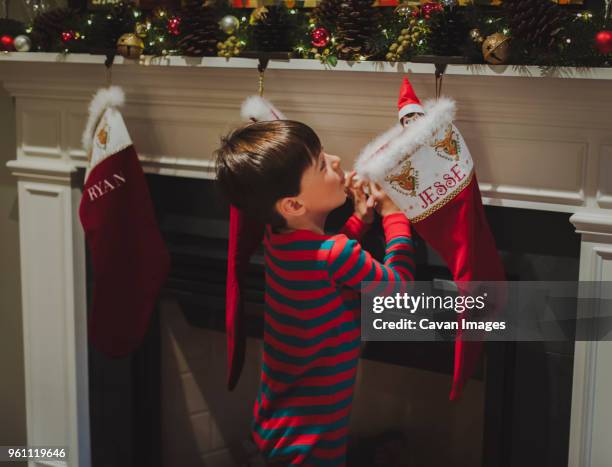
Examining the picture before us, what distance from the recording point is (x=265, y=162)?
1.53 meters

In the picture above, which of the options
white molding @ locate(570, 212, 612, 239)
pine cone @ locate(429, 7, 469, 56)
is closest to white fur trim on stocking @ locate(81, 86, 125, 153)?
pine cone @ locate(429, 7, 469, 56)

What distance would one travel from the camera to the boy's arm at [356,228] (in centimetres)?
172

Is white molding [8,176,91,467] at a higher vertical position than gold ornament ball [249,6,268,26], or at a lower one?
lower

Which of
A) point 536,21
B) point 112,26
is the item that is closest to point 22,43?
point 112,26

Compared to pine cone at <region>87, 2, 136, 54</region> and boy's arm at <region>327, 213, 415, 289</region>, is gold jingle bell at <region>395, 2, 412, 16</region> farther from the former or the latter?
pine cone at <region>87, 2, 136, 54</region>

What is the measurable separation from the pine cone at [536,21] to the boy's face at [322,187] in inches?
17.4

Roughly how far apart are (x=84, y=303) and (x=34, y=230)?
260 mm

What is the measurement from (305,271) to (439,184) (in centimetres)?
33

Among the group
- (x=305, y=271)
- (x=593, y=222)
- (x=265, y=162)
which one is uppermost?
(x=265, y=162)

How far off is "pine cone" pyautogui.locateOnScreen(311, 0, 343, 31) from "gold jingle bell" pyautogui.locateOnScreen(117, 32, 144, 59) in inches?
18.3

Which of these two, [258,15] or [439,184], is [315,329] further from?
[258,15]

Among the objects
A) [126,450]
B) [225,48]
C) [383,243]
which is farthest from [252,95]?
[126,450]

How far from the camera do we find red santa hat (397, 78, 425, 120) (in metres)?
1.53

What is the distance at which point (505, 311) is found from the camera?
1.65 meters
